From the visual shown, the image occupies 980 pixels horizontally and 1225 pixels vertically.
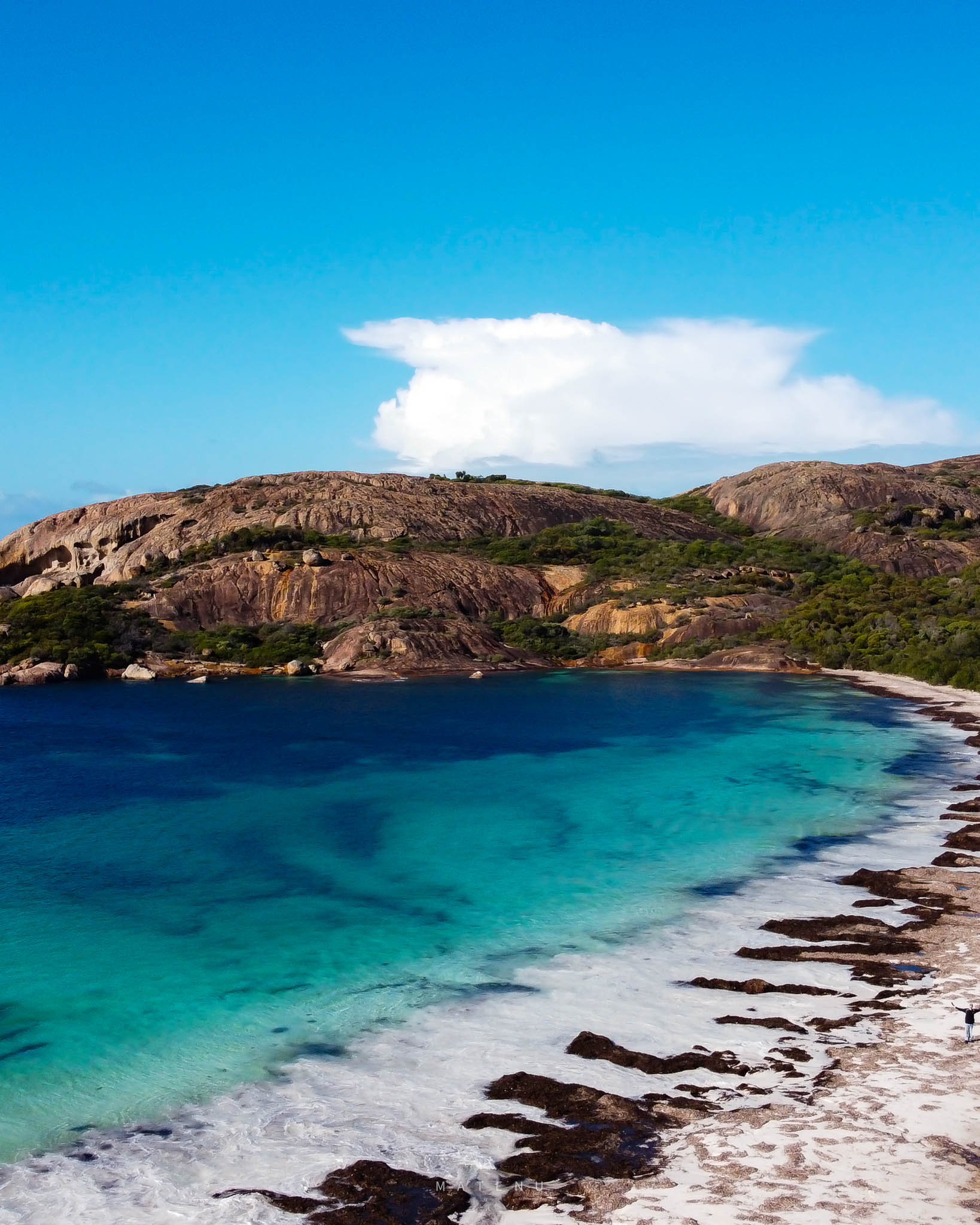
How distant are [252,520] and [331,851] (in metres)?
72.1

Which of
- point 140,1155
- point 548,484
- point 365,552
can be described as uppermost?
point 548,484

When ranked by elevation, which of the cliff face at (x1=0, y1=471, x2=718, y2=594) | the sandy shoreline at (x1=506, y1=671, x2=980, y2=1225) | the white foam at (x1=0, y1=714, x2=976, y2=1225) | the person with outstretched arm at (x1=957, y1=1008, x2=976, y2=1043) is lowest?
the white foam at (x1=0, y1=714, x2=976, y2=1225)

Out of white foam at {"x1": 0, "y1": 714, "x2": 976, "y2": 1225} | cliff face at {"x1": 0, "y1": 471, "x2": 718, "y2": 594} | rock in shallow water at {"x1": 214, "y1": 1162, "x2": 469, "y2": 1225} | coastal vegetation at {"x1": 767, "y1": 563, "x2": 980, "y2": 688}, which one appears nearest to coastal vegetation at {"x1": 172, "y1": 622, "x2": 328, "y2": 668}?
cliff face at {"x1": 0, "y1": 471, "x2": 718, "y2": 594}

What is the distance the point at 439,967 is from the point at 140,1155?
760 cm

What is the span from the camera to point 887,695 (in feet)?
201

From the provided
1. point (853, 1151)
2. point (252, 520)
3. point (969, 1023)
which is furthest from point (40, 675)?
point (853, 1151)

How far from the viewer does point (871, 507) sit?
11456cm

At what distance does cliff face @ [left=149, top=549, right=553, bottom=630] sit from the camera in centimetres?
8294

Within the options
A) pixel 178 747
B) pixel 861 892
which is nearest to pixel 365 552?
pixel 178 747

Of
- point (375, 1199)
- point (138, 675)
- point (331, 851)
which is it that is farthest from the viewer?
point (138, 675)

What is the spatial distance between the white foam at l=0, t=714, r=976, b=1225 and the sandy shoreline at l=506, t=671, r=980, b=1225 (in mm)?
776

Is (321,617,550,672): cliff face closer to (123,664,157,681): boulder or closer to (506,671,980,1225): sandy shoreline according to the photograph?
(123,664,157,681): boulder

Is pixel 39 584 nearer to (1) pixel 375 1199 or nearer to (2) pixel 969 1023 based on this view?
(1) pixel 375 1199

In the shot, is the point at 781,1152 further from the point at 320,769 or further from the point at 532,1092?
the point at 320,769
